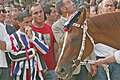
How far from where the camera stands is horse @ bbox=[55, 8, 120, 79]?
4793 mm

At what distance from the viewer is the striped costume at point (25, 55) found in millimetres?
6630

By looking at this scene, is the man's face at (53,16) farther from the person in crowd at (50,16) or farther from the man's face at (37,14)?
the man's face at (37,14)

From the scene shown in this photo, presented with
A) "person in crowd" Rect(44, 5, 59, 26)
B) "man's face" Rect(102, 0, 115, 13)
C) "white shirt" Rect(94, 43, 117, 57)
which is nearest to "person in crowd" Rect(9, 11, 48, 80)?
"white shirt" Rect(94, 43, 117, 57)

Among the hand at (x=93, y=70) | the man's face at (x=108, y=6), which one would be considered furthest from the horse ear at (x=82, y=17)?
the man's face at (x=108, y=6)

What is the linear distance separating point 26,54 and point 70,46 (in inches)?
77.8

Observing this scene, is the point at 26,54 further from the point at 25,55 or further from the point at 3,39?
the point at 3,39

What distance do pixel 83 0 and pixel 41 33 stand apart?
7.74m

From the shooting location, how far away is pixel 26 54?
6.62 meters

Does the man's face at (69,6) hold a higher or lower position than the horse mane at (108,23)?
lower

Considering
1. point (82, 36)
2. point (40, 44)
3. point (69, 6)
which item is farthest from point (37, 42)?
point (82, 36)

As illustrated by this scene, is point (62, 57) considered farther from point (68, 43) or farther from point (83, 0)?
point (83, 0)

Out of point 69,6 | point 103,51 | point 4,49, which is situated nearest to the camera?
point 4,49

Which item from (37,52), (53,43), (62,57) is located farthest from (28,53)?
(62,57)

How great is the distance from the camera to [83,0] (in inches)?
574
